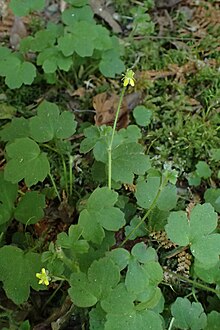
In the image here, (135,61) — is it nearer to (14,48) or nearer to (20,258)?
(14,48)

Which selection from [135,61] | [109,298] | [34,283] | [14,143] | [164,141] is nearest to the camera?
[109,298]

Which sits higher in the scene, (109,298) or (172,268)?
(109,298)

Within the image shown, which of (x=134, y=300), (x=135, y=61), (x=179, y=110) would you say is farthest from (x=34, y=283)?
(x=135, y=61)

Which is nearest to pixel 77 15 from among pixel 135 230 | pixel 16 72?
pixel 16 72

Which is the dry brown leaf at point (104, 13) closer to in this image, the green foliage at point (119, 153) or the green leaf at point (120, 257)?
the green foliage at point (119, 153)

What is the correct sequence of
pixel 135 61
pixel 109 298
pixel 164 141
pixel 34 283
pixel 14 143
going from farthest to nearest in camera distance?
1. pixel 135 61
2. pixel 164 141
3. pixel 14 143
4. pixel 34 283
5. pixel 109 298

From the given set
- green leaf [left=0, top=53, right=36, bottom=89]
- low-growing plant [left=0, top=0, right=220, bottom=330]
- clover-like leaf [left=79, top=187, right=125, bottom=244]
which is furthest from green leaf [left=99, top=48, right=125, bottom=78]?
clover-like leaf [left=79, top=187, right=125, bottom=244]

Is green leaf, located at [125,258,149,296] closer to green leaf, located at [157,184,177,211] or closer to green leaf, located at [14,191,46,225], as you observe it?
green leaf, located at [157,184,177,211]

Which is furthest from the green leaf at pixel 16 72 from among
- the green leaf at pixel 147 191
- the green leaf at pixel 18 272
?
the green leaf at pixel 18 272

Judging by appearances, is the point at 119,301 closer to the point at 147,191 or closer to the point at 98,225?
the point at 98,225
